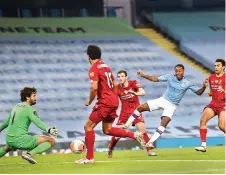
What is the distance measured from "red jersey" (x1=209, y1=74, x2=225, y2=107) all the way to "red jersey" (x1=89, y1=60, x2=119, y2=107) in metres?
3.03

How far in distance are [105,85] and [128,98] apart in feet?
10.6

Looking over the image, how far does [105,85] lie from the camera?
1164 cm

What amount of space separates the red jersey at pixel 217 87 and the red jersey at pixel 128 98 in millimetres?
1525

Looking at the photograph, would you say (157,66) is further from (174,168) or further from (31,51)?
(174,168)

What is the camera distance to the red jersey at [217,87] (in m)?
14.0

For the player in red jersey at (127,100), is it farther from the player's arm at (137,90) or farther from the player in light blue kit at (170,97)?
the player in light blue kit at (170,97)

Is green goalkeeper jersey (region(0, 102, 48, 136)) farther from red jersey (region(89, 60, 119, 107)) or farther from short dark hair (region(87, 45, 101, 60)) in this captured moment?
short dark hair (region(87, 45, 101, 60))

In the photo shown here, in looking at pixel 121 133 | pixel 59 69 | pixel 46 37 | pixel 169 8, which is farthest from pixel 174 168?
pixel 169 8

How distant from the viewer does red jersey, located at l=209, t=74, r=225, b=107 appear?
14.0m

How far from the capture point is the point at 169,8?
29.3 meters

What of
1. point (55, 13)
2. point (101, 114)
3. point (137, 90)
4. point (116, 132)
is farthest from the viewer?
point (55, 13)

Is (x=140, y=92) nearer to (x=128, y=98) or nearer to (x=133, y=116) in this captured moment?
(x=133, y=116)

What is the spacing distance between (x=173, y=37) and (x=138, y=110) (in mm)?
13835

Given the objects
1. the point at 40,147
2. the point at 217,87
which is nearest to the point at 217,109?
the point at 217,87
